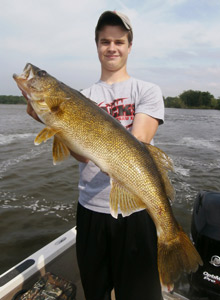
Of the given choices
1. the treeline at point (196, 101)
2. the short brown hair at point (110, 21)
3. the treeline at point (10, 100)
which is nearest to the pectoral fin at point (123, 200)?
the short brown hair at point (110, 21)

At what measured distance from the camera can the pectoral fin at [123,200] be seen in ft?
6.97

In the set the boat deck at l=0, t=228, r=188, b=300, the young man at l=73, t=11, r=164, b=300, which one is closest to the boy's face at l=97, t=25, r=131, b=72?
the young man at l=73, t=11, r=164, b=300

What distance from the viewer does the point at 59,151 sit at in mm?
2293

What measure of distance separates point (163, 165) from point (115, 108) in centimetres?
83

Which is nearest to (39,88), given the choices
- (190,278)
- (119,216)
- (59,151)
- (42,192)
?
(59,151)

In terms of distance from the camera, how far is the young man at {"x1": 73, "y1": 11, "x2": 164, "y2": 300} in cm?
237

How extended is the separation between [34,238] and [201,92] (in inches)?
4366

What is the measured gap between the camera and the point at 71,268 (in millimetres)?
3510

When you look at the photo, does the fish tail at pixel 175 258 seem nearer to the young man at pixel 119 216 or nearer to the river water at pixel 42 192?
the young man at pixel 119 216

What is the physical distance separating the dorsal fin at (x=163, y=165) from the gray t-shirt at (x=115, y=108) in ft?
1.30

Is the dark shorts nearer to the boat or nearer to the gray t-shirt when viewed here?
the gray t-shirt

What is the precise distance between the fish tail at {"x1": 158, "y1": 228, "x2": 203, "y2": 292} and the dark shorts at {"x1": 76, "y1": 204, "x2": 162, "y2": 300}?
26 cm

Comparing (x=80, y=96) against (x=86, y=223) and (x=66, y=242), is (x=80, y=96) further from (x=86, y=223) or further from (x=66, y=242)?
(x=66, y=242)

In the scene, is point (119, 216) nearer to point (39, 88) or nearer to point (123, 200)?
point (123, 200)
